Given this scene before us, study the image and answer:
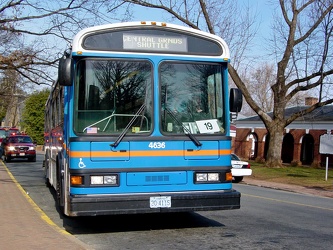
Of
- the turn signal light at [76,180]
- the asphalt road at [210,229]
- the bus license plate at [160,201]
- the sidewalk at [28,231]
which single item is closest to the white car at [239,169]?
the asphalt road at [210,229]

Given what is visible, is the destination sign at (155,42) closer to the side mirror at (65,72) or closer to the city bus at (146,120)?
the city bus at (146,120)

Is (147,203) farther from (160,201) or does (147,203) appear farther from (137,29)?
(137,29)

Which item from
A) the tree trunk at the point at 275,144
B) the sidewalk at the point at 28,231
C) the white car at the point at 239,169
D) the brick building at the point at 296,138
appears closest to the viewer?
the sidewalk at the point at 28,231

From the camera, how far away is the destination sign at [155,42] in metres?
8.60

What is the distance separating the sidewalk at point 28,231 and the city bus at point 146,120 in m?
0.49

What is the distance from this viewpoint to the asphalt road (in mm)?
8156

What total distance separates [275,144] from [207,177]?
26935 millimetres

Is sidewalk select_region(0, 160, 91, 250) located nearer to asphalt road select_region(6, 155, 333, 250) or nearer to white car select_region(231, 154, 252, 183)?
asphalt road select_region(6, 155, 333, 250)

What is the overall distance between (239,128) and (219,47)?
40681 mm

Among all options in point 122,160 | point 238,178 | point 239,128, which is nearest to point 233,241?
point 122,160

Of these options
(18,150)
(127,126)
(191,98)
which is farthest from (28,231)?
(18,150)

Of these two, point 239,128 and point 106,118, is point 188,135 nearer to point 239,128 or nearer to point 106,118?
point 106,118

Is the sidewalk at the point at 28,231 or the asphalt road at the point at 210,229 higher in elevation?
the sidewalk at the point at 28,231

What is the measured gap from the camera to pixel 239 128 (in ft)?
161
